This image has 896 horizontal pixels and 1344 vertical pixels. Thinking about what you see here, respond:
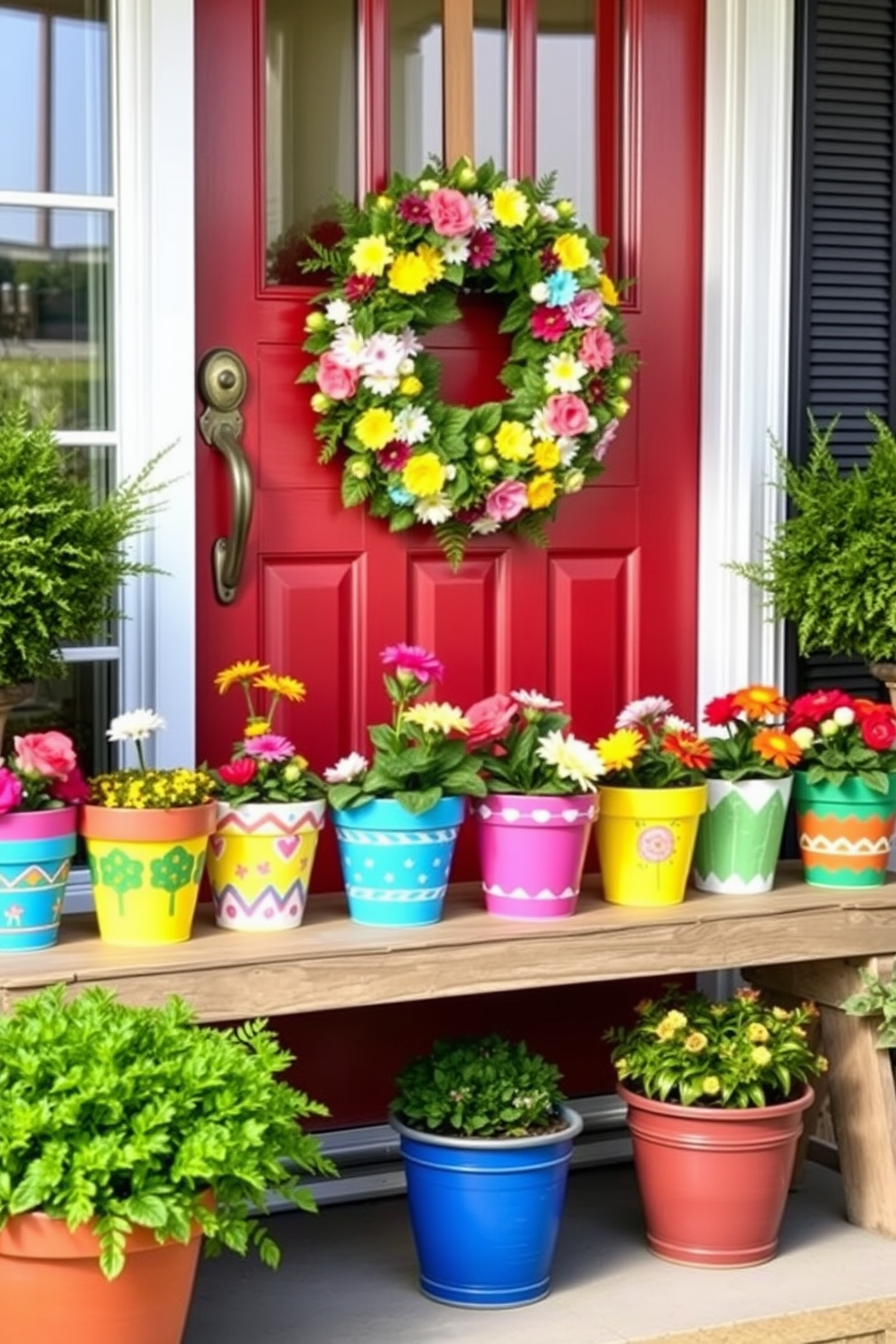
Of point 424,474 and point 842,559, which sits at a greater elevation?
point 424,474

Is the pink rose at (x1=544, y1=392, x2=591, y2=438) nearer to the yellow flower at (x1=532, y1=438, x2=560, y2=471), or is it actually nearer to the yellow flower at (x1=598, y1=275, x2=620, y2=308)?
the yellow flower at (x1=532, y1=438, x2=560, y2=471)

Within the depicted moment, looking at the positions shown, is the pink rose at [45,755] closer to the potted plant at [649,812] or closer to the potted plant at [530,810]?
the potted plant at [530,810]

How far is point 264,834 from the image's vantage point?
2.91 metres

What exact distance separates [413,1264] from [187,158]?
1619 millimetres

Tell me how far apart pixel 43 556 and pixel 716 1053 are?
1.19m

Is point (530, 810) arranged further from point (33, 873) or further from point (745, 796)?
point (33, 873)

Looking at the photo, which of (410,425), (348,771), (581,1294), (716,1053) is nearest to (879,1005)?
(716,1053)

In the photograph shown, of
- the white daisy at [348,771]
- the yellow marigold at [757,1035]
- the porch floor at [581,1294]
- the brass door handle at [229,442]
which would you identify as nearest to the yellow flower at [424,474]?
the brass door handle at [229,442]

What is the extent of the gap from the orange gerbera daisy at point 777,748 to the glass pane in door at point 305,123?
3.22 ft

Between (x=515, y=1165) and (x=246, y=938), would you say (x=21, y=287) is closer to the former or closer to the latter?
(x=246, y=938)

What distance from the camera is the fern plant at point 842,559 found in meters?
3.29

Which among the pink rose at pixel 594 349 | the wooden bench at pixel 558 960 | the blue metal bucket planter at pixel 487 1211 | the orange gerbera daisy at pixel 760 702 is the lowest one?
the blue metal bucket planter at pixel 487 1211

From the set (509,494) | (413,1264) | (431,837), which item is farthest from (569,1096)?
(509,494)

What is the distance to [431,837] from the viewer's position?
9.82 feet
